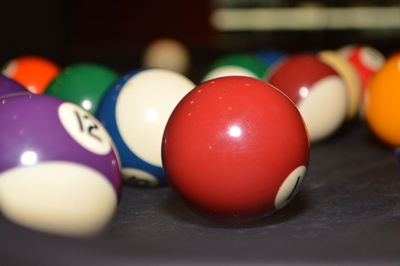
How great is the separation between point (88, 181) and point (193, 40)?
6.56 m

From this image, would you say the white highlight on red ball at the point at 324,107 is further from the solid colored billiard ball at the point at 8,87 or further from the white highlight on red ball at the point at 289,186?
the solid colored billiard ball at the point at 8,87

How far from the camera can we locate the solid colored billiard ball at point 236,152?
1.32 meters

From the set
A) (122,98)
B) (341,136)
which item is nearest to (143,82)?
(122,98)

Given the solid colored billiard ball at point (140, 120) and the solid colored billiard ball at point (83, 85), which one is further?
the solid colored billiard ball at point (83, 85)

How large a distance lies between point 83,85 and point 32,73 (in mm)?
573

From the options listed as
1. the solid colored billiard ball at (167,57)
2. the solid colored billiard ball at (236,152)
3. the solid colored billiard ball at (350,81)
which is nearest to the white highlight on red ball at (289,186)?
the solid colored billiard ball at (236,152)

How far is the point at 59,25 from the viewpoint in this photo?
723cm

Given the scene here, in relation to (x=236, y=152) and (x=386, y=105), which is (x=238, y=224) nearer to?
(x=236, y=152)

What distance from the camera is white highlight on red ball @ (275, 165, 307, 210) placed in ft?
4.46

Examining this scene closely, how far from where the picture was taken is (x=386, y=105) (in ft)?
6.85

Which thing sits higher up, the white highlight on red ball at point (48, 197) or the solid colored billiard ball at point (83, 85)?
the white highlight on red ball at point (48, 197)

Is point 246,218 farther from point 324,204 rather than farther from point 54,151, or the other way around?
point 54,151

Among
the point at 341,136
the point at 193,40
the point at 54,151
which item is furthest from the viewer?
the point at 193,40

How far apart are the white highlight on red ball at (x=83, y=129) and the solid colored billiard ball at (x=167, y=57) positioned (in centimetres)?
292
